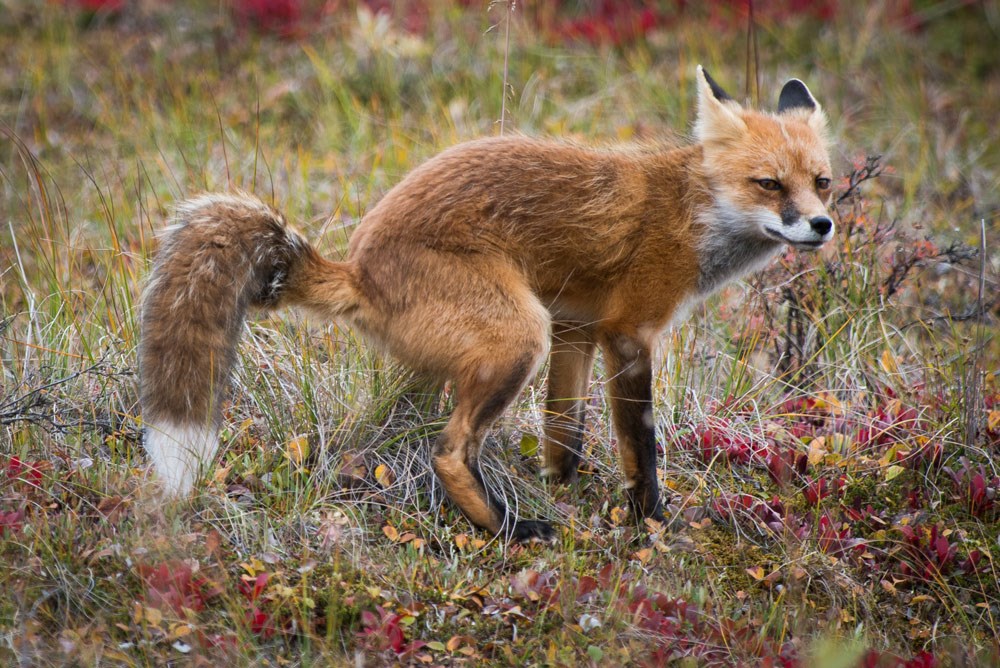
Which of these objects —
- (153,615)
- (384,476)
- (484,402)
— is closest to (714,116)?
(484,402)

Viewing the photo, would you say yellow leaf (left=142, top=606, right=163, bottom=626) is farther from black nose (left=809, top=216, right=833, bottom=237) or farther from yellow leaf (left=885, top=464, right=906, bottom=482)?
yellow leaf (left=885, top=464, right=906, bottom=482)

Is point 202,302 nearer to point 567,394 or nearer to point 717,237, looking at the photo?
point 567,394

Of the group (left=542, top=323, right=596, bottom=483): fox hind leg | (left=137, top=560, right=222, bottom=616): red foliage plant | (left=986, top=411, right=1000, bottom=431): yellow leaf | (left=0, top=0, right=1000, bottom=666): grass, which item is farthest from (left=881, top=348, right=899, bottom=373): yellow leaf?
(left=137, top=560, right=222, bottom=616): red foliage plant

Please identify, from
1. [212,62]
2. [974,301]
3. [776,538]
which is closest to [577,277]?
[776,538]

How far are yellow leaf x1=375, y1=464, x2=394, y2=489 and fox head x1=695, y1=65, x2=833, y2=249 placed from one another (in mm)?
2066

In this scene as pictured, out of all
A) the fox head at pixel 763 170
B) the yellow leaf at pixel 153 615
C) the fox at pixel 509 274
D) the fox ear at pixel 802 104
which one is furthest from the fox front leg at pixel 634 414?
the yellow leaf at pixel 153 615

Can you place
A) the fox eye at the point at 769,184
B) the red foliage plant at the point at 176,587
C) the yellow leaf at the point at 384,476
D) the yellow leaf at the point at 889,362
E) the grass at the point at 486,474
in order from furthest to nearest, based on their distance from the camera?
1. the yellow leaf at the point at 889,362
2. the fox eye at the point at 769,184
3. the yellow leaf at the point at 384,476
4. the grass at the point at 486,474
5. the red foliage plant at the point at 176,587

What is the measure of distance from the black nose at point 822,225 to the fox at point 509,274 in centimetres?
1

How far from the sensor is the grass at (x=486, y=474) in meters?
3.64

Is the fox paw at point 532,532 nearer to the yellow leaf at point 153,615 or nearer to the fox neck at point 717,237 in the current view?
the fox neck at point 717,237

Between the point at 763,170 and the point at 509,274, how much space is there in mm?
1372

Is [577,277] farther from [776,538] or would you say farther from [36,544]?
[36,544]

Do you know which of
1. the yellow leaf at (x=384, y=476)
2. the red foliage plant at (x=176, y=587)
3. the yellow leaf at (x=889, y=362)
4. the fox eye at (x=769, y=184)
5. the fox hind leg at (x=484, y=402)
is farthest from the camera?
the yellow leaf at (x=889, y=362)

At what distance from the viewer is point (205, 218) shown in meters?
3.95
